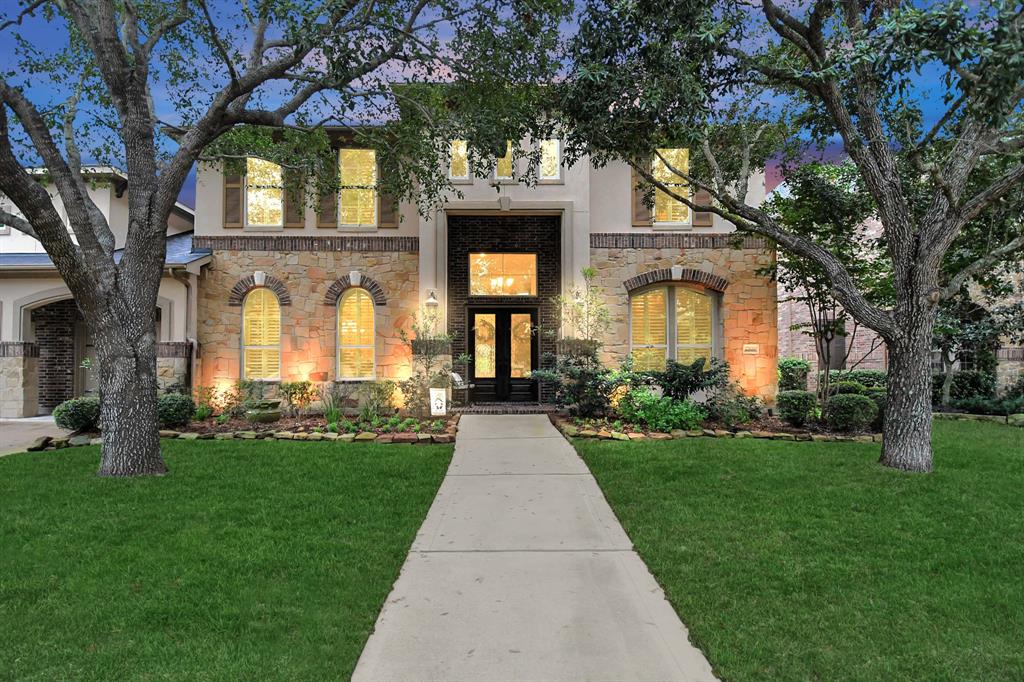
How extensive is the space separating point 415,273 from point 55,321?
8.48m

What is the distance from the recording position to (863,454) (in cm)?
772

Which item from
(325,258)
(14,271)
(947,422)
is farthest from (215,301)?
(947,422)

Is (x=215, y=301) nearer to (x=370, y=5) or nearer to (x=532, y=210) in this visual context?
(x=532, y=210)

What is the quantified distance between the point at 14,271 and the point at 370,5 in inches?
405

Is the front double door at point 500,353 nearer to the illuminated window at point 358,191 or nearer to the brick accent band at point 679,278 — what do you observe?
the brick accent band at point 679,278

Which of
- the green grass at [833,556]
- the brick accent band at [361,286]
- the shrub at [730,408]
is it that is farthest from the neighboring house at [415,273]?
the green grass at [833,556]

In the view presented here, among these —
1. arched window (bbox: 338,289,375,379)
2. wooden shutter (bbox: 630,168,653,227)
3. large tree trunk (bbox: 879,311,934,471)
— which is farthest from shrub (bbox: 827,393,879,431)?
arched window (bbox: 338,289,375,379)

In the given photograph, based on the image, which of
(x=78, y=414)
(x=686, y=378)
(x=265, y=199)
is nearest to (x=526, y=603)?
(x=686, y=378)

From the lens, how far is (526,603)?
11.5 ft

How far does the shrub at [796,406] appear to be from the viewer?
32.0 feet

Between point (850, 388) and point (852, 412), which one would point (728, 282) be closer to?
point (850, 388)

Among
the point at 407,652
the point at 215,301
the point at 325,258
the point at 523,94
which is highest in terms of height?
the point at 523,94

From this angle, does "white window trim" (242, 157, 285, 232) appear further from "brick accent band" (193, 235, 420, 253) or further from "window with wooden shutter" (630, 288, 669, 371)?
"window with wooden shutter" (630, 288, 669, 371)

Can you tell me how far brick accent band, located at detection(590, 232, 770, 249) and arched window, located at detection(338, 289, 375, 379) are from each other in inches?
193
